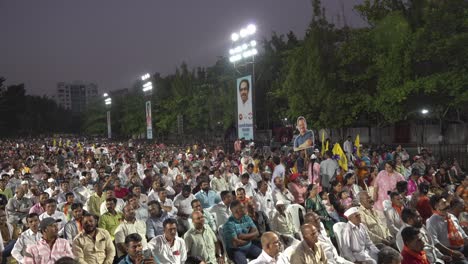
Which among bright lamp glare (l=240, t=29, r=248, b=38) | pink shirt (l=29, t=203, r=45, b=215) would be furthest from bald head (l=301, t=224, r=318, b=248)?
bright lamp glare (l=240, t=29, r=248, b=38)

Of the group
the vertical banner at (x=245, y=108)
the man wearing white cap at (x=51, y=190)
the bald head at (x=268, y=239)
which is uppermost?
the vertical banner at (x=245, y=108)

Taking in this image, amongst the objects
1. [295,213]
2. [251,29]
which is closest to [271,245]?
[295,213]

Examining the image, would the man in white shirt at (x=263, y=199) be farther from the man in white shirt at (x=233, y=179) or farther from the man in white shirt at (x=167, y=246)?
the man in white shirt at (x=167, y=246)

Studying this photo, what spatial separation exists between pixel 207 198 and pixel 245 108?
8614mm

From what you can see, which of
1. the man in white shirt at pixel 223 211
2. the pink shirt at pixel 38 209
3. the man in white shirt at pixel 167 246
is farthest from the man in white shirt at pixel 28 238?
the man in white shirt at pixel 223 211

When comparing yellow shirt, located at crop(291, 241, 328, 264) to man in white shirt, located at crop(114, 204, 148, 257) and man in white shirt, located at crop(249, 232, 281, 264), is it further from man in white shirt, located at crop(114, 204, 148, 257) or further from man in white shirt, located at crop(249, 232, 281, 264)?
man in white shirt, located at crop(114, 204, 148, 257)

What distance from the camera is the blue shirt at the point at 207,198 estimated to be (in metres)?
8.61

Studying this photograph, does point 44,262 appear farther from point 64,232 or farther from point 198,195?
point 198,195

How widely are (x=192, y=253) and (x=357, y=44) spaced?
54.5ft

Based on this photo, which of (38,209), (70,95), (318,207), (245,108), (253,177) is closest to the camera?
(318,207)

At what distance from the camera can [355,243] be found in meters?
5.80

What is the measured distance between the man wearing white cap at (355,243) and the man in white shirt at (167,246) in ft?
7.53

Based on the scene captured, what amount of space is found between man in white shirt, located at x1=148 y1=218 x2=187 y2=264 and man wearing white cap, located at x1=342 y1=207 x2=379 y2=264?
7.53 ft

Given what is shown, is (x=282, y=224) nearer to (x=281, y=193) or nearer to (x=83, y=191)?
(x=281, y=193)
